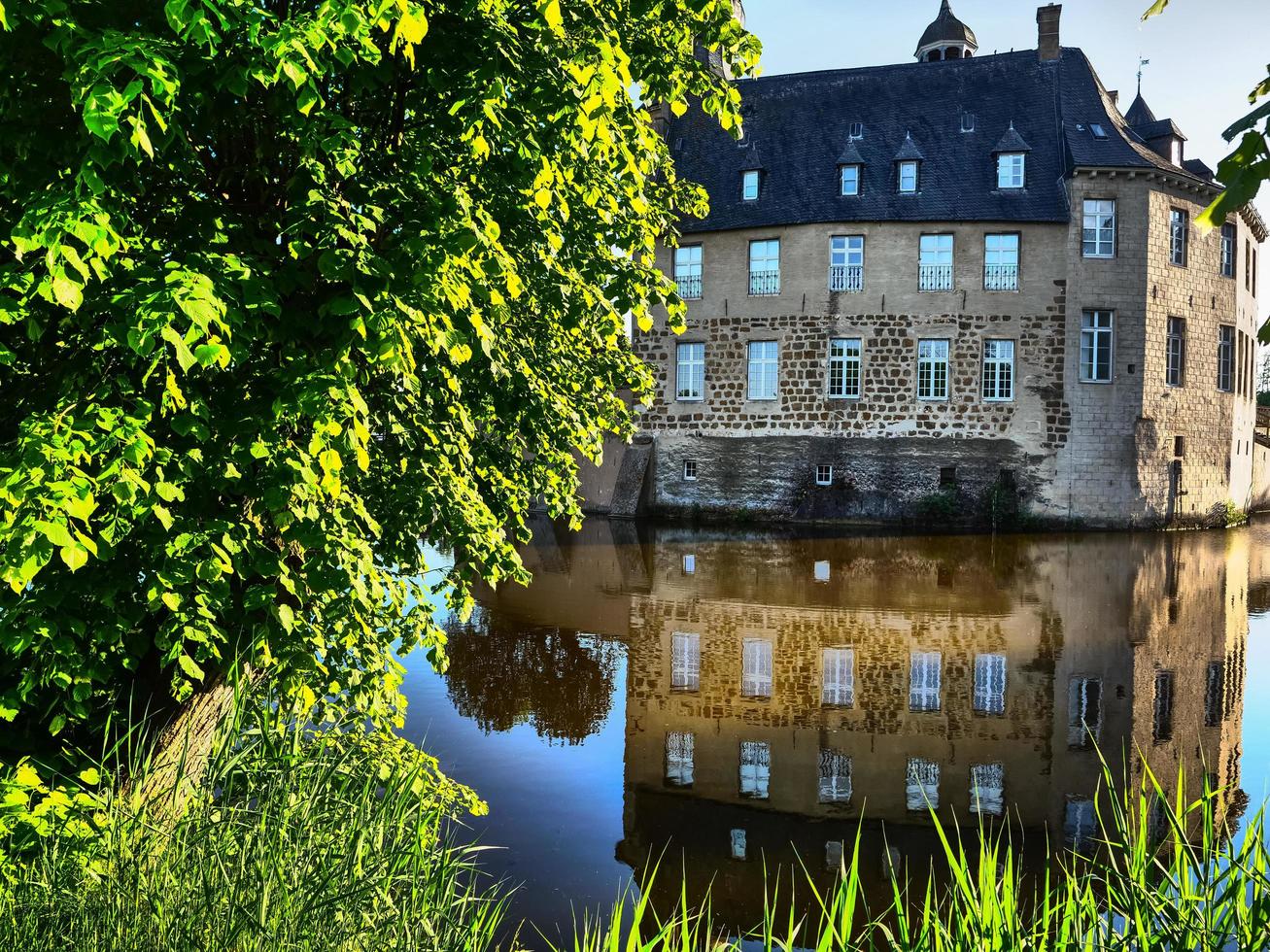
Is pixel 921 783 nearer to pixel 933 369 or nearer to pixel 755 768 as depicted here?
pixel 755 768

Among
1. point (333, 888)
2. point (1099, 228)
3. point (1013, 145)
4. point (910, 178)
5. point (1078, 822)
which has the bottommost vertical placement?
point (1078, 822)

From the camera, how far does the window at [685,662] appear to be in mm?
8992

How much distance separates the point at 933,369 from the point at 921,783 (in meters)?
19.4

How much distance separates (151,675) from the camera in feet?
15.7

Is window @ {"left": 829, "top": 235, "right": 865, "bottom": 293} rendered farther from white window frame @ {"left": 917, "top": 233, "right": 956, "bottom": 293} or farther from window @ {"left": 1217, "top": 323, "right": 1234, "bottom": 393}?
window @ {"left": 1217, "top": 323, "right": 1234, "bottom": 393}

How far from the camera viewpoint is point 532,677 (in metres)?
9.26

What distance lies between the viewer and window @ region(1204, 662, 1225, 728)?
7.86 m

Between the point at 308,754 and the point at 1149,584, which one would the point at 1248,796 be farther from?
the point at 1149,584

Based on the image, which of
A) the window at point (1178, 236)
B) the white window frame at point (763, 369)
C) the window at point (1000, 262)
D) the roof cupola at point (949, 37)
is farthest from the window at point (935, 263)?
the roof cupola at point (949, 37)

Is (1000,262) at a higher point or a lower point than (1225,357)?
higher

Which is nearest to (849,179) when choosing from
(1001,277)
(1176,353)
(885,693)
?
(1001,277)

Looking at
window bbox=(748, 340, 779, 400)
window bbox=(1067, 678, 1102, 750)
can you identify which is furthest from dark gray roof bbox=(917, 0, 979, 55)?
window bbox=(1067, 678, 1102, 750)

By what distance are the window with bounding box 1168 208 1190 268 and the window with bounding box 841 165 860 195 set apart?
7420 millimetres

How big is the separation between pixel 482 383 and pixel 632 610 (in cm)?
722
